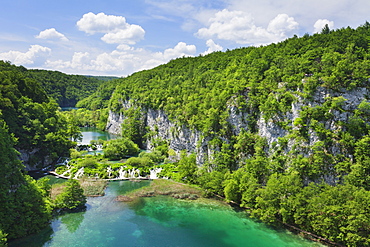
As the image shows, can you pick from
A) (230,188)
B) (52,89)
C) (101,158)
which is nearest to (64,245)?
(230,188)

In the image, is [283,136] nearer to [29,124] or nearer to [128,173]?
[128,173]

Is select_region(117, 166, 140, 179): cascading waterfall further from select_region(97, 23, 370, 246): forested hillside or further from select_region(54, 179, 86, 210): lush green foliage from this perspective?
select_region(54, 179, 86, 210): lush green foliage

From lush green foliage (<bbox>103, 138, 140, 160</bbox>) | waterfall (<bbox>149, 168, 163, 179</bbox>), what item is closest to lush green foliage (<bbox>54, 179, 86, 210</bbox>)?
waterfall (<bbox>149, 168, 163, 179</bbox>)

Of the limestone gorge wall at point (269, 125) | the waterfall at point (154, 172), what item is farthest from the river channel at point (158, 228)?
the waterfall at point (154, 172)

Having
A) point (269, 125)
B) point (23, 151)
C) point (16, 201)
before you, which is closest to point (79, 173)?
point (23, 151)

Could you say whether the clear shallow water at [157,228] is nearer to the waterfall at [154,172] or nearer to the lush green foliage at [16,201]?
the lush green foliage at [16,201]

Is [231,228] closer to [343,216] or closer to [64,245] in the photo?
[343,216]
